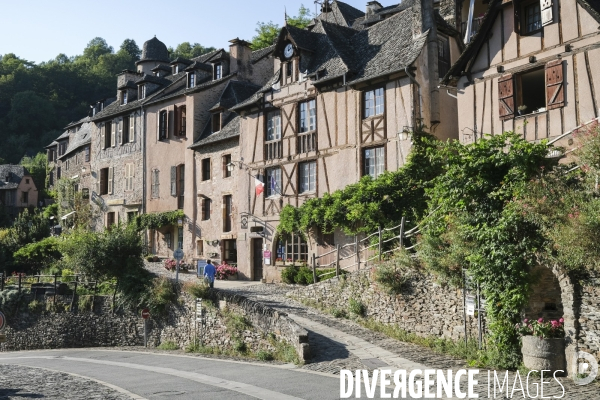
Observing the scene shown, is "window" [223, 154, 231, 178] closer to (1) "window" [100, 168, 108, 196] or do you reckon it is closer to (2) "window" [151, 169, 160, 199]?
(2) "window" [151, 169, 160, 199]

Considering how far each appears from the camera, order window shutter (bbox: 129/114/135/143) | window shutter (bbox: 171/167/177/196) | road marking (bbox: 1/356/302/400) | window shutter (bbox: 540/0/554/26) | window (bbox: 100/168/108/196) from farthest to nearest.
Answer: window (bbox: 100/168/108/196) → window shutter (bbox: 129/114/135/143) → window shutter (bbox: 171/167/177/196) → window shutter (bbox: 540/0/554/26) → road marking (bbox: 1/356/302/400)

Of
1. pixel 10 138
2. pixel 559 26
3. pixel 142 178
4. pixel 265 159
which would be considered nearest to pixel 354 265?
pixel 265 159

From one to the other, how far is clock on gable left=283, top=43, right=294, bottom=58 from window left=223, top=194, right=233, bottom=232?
739cm

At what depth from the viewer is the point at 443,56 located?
23281 mm

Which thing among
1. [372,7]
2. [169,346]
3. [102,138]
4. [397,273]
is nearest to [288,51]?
[169,346]

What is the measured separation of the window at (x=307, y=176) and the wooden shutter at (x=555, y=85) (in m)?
10.0

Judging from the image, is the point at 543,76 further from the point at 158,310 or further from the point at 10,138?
the point at 10,138

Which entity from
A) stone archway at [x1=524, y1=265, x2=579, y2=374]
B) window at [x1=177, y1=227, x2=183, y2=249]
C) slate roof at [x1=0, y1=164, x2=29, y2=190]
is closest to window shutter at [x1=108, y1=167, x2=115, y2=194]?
window at [x1=177, y1=227, x2=183, y2=249]

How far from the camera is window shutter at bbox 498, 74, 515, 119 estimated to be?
705 inches

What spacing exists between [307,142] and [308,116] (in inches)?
41.8

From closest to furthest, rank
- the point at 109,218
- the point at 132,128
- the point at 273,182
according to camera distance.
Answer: the point at 273,182 < the point at 132,128 < the point at 109,218

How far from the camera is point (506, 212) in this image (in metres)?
13.1

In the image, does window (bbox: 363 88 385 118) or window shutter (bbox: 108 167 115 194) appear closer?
window (bbox: 363 88 385 118)

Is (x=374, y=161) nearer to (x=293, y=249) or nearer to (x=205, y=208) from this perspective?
(x=293, y=249)
